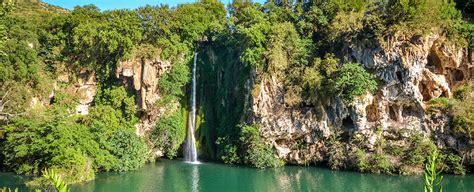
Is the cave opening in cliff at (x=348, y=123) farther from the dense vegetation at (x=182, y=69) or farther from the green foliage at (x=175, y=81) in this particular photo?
the green foliage at (x=175, y=81)

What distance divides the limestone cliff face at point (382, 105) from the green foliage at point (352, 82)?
0.50 metres

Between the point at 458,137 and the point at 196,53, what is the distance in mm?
20860

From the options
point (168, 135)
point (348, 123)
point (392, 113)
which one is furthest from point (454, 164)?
point (168, 135)

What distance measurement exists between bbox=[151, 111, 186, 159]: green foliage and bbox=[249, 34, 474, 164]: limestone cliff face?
640 centimetres

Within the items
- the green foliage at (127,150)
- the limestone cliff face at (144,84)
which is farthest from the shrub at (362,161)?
the limestone cliff face at (144,84)

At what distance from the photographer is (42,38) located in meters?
32.9

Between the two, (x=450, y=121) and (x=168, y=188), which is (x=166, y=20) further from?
(x=450, y=121)

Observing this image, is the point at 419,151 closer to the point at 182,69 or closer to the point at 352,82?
the point at 352,82

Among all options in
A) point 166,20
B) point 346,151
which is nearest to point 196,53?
point 166,20

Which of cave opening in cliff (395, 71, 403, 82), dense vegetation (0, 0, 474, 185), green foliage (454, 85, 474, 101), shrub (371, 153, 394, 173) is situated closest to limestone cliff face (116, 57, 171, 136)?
dense vegetation (0, 0, 474, 185)

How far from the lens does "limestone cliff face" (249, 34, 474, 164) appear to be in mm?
26344

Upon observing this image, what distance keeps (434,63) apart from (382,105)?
5209 millimetres

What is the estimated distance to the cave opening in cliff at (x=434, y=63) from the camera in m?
28.1

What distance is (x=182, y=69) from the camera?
1325 inches
